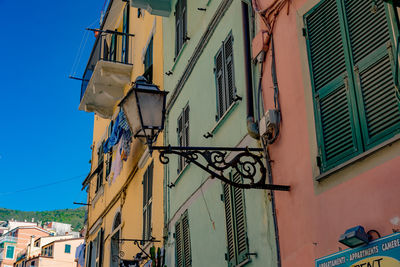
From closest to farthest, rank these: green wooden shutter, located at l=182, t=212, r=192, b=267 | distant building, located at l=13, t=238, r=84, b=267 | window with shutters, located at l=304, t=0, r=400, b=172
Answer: window with shutters, located at l=304, t=0, r=400, b=172 < green wooden shutter, located at l=182, t=212, r=192, b=267 < distant building, located at l=13, t=238, r=84, b=267

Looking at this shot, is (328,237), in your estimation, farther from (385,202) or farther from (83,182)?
(83,182)

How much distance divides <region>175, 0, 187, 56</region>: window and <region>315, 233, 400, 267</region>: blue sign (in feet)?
25.1

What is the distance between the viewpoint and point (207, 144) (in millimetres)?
10203

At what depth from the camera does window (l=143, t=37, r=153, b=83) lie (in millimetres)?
15633

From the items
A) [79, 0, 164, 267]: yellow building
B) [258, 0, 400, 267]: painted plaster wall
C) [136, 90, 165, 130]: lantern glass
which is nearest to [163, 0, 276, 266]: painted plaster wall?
[258, 0, 400, 267]: painted plaster wall

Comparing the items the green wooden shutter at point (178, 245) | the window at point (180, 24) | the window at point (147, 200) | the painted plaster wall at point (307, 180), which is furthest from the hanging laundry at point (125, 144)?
the painted plaster wall at point (307, 180)

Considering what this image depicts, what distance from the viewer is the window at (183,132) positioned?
38.4 feet

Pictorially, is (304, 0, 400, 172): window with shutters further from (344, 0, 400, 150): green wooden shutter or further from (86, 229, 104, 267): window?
(86, 229, 104, 267): window

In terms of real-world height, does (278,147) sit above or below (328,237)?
above

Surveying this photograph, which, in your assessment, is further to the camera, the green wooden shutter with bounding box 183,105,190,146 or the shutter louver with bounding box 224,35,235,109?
the green wooden shutter with bounding box 183,105,190,146

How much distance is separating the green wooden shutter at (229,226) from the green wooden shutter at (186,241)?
1936 millimetres

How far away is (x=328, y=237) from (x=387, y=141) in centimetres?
127

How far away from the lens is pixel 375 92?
5680 mm

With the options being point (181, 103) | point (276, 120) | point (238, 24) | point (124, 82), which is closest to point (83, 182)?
point (124, 82)
